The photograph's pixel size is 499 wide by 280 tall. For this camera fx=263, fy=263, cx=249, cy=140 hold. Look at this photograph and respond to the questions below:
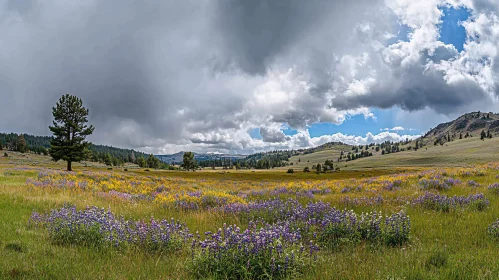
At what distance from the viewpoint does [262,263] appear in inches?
162

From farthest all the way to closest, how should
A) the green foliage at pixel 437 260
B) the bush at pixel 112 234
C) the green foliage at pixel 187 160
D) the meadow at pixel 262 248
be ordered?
1. the green foliage at pixel 187 160
2. the bush at pixel 112 234
3. the green foliage at pixel 437 260
4. the meadow at pixel 262 248

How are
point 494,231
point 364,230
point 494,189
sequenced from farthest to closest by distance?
1. point 494,189
2. point 364,230
3. point 494,231

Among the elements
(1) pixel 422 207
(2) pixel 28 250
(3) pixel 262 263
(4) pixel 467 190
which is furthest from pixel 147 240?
(4) pixel 467 190

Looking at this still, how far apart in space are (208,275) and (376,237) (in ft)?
12.4

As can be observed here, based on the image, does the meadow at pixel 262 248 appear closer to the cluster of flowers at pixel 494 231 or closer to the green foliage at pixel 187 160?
the cluster of flowers at pixel 494 231

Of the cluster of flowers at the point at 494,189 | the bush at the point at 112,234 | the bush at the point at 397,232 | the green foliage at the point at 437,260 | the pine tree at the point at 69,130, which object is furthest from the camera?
the pine tree at the point at 69,130

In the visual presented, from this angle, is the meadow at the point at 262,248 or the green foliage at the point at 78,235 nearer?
the meadow at the point at 262,248

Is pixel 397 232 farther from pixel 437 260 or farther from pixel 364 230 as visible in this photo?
pixel 437 260

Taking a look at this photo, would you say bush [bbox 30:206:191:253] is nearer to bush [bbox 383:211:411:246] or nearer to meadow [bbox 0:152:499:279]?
meadow [bbox 0:152:499:279]

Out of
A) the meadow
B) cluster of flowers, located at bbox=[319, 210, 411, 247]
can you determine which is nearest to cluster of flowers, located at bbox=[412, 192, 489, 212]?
the meadow

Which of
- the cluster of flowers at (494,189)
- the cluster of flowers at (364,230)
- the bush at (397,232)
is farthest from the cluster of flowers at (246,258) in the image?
the cluster of flowers at (494,189)

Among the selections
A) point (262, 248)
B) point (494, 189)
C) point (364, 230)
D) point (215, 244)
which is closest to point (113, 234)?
point (215, 244)

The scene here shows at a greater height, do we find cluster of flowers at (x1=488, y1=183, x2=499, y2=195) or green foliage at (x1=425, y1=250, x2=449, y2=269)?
cluster of flowers at (x1=488, y1=183, x2=499, y2=195)

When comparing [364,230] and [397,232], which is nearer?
[397,232]
